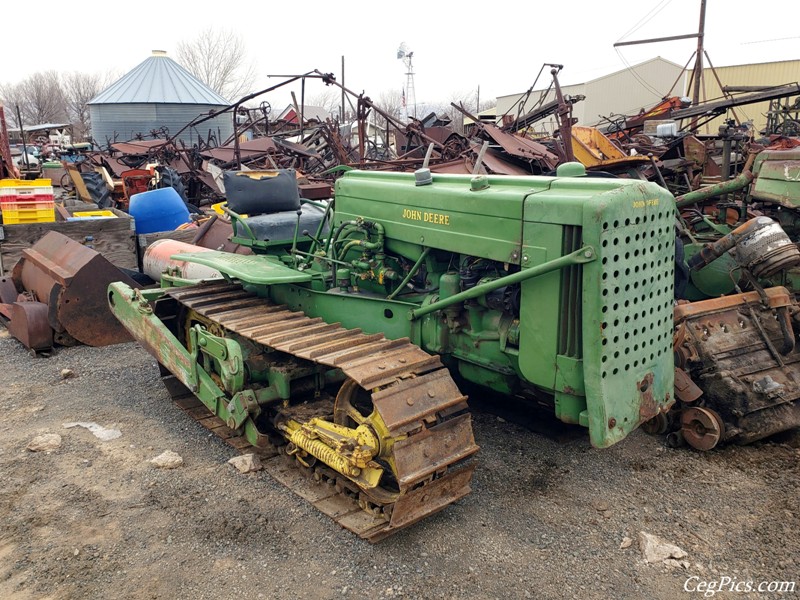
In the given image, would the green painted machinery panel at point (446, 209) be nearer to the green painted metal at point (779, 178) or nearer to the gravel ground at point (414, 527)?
the gravel ground at point (414, 527)

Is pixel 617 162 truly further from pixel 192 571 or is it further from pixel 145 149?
pixel 145 149

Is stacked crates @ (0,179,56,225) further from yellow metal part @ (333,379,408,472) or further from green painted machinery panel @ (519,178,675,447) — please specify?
green painted machinery panel @ (519,178,675,447)

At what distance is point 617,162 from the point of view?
6.95 metres

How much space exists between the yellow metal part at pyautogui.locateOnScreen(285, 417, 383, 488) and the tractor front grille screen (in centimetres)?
117

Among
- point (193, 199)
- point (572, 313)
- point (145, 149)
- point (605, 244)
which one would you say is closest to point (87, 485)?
point (572, 313)

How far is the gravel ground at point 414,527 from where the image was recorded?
3.11 metres

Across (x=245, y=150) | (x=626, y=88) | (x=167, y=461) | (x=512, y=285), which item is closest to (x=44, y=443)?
(x=167, y=461)

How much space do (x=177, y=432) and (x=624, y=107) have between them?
37.8 metres

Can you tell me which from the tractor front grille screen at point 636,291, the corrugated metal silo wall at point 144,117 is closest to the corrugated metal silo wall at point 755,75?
the corrugated metal silo wall at point 144,117

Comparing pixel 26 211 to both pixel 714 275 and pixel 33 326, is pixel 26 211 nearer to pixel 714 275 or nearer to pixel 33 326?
pixel 33 326

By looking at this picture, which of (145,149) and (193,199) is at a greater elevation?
(145,149)

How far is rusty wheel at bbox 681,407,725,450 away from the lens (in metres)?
4.23

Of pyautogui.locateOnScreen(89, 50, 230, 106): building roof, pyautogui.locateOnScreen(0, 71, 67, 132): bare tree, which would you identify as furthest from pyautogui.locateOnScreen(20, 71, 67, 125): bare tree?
pyautogui.locateOnScreen(89, 50, 230, 106): building roof

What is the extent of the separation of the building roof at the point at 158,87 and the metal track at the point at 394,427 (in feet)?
101
